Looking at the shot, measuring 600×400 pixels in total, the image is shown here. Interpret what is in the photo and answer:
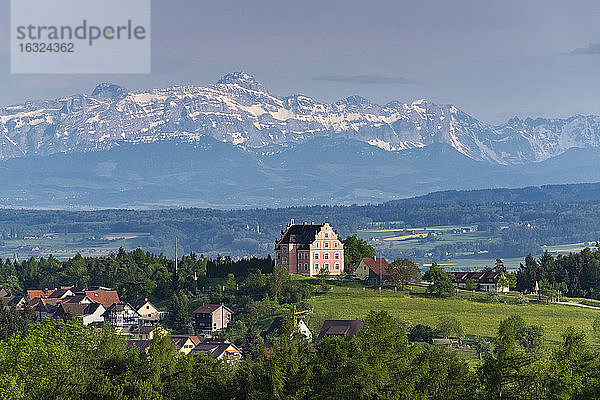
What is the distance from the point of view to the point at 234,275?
138m

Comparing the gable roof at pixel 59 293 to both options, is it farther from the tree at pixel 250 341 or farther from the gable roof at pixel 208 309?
the tree at pixel 250 341

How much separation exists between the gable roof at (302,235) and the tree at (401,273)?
13197mm

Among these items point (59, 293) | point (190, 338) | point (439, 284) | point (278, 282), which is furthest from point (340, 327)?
point (59, 293)

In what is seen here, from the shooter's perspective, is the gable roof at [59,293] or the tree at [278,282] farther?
the gable roof at [59,293]

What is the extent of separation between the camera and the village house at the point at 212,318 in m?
121

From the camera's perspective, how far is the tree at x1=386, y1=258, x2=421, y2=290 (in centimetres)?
13488

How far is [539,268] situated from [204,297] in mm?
43191

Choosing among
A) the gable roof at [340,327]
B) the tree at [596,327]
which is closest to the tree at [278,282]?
the gable roof at [340,327]

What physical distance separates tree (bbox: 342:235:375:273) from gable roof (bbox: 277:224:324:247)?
545cm

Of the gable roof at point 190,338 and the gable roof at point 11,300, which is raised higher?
the gable roof at point 11,300

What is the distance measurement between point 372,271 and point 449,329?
3171cm

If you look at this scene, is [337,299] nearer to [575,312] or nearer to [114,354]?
[575,312]

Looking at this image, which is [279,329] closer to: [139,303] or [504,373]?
[139,303]

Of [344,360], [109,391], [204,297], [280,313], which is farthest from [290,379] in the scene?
[204,297]
